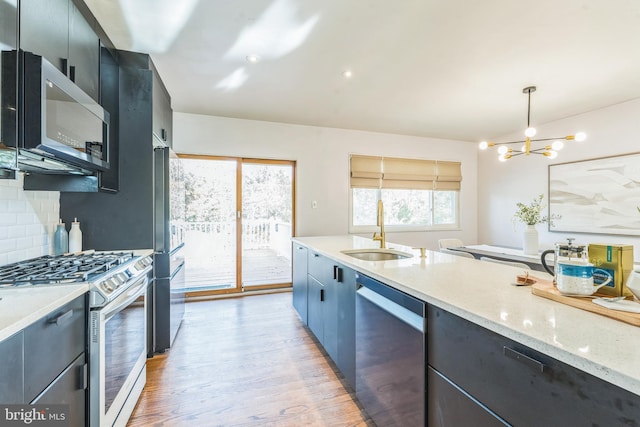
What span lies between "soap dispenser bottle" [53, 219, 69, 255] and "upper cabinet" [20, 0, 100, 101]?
0.93 meters

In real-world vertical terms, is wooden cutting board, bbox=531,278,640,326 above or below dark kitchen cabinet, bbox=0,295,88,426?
above

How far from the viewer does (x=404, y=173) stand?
5.07 m

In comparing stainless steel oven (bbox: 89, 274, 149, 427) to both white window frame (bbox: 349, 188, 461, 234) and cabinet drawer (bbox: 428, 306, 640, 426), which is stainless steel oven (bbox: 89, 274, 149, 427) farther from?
white window frame (bbox: 349, 188, 461, 234)

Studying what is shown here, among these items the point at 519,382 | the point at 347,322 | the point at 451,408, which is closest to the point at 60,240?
the point at 347,322

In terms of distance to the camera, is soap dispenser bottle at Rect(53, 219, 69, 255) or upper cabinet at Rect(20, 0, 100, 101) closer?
upper cabinet at Rect(20, 0, 100, 101)

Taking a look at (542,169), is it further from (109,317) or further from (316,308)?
(109,317)

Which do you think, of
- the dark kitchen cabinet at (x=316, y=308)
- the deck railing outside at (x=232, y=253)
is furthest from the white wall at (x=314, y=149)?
the dark kitchen cabinet at (x=316, y=308)

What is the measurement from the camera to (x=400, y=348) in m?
1.34

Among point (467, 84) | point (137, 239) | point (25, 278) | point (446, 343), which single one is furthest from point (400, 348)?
point (467, 84)

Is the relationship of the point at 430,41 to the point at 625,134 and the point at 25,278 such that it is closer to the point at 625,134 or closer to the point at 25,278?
the point at 25,278

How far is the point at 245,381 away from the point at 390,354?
1195 millimetres

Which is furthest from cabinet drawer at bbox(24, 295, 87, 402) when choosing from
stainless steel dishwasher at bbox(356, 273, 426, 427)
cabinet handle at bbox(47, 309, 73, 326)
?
stainless steel dishwasher at bbox(356, 273, 426, 427)

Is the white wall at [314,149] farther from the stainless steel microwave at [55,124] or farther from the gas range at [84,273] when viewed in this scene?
the gas range at [84,273]

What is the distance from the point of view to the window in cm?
485
